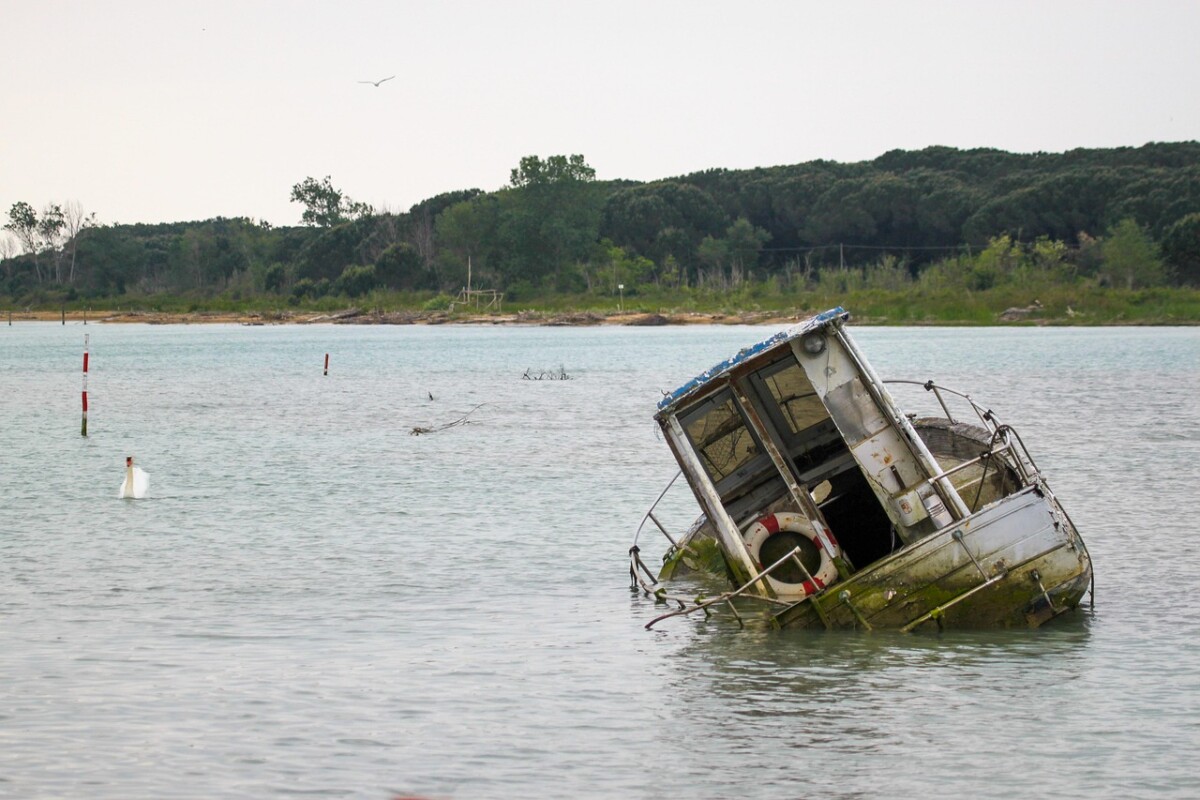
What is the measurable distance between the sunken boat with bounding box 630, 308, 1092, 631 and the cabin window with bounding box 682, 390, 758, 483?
0.02 m

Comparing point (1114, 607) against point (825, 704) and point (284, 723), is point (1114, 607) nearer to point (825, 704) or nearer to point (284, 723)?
point (825, 704)

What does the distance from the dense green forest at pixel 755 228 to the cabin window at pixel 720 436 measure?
346 ft

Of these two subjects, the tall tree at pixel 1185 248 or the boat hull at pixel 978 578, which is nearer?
the boat hull at pixel 978 578

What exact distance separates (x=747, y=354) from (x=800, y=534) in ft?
6.47

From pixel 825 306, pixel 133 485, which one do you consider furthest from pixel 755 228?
pixel 133 485

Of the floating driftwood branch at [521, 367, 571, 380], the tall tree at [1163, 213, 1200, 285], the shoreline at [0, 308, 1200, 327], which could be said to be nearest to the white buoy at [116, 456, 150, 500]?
the floating driftwood branch at [521, 367, 571, 380]

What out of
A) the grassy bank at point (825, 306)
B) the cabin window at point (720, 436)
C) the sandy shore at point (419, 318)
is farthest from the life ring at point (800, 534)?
the sandy shore at point (419, 318)

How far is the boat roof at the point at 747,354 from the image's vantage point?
16.0m

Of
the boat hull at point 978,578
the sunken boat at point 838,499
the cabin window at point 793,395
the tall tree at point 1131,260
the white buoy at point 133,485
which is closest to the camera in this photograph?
the boat hull at point 978,578

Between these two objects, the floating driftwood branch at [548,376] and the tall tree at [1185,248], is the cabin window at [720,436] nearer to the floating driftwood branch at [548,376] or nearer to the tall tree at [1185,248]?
the floating driftwood branch at [548,376]

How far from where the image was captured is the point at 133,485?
2909 cm

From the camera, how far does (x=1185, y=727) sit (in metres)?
12.8

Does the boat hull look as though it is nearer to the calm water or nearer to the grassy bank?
the calm water

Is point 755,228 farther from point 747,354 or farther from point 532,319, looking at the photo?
point 747,354
